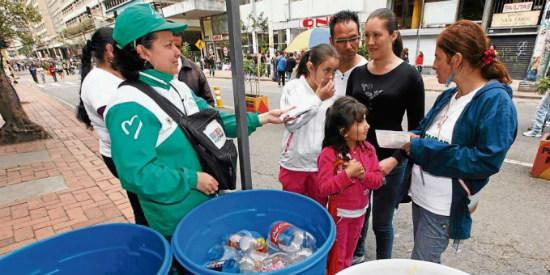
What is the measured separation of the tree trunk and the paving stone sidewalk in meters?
0.30

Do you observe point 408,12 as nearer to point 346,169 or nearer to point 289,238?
point 346,169

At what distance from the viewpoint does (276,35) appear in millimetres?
26406

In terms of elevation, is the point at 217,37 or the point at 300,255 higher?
the point at 217,37

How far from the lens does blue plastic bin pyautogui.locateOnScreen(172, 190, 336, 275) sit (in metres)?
1.21

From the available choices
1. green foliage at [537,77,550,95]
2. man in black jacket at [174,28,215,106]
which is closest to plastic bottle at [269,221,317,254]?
man in black jacket at [174,28,215,106]

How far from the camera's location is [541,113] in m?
5.61

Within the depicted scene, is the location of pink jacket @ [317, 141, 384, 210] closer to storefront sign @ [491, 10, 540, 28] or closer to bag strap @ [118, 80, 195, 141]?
bag strap @ [118, 80, 195, 141]

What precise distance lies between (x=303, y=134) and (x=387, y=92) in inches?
24.6

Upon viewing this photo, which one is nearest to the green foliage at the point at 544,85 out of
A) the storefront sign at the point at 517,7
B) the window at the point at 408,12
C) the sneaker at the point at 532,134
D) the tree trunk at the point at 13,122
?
the sneaker at the point at 532,134

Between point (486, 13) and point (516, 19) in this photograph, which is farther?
point (486, 13)

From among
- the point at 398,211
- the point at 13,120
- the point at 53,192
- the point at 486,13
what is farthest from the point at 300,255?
the point at 486,13

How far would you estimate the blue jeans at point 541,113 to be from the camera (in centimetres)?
553

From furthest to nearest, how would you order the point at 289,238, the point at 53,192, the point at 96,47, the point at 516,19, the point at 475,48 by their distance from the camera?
the point at 516,19
the point at 53,192
the point at 96,47
the point at 475,48
the point at 289,238

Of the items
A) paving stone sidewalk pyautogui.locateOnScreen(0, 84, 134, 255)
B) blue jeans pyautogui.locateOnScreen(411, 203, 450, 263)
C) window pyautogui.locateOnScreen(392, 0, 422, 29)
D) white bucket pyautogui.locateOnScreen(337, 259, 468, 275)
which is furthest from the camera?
window pyautogui.locateOnScreen(392, 0, 422, 29)
